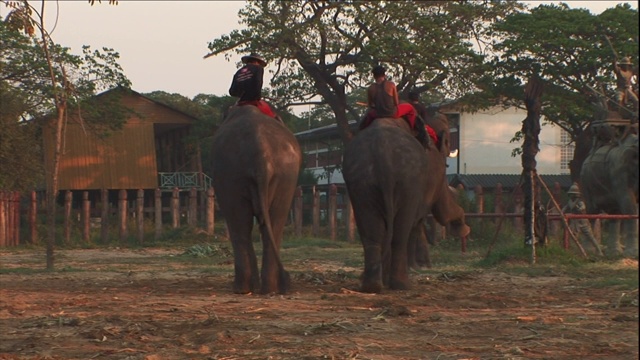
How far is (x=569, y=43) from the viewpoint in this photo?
39688mm

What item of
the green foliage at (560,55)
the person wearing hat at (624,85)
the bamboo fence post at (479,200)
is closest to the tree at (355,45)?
the green foliage at (560,55)

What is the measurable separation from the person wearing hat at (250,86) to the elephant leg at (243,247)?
1131 millimetres

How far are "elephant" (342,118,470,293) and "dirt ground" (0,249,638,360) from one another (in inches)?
13.5

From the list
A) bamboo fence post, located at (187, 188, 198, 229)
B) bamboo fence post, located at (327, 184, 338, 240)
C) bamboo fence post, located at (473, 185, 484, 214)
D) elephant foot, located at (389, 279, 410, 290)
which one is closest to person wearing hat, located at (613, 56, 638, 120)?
elephant foot, located at (389, 279, 410, 290)

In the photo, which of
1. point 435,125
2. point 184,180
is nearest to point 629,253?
point 435,125

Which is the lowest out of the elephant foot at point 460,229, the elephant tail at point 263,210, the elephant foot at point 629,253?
the elephant foot at point 629,253

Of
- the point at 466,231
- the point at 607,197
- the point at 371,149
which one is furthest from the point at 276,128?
the point at 607,197

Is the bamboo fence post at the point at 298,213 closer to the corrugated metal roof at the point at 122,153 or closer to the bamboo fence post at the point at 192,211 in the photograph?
the bamboo fence post at the point at 192,211

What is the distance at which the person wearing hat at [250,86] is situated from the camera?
37.5 ft

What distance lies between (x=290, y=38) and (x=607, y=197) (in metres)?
22.2

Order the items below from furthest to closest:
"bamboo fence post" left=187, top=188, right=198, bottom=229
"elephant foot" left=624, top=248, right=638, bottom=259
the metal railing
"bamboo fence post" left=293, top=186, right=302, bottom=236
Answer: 1. the metal railing
2. "bamboo fence post" left=187, top=188, right=198, bottom=229
3. "bamboo fence post" left=293, top=186, right=302, bottom=236
4. "elephant foot" left=624, top=248, right=638, bottom=259

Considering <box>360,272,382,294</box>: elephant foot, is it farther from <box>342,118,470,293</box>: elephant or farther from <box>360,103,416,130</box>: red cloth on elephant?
<box>360,103,416,130</box>: red cloth on elephant

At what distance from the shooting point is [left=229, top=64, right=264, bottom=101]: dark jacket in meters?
11.4

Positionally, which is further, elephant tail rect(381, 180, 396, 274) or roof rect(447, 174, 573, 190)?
roof rect(447, 174, 573, 190)
